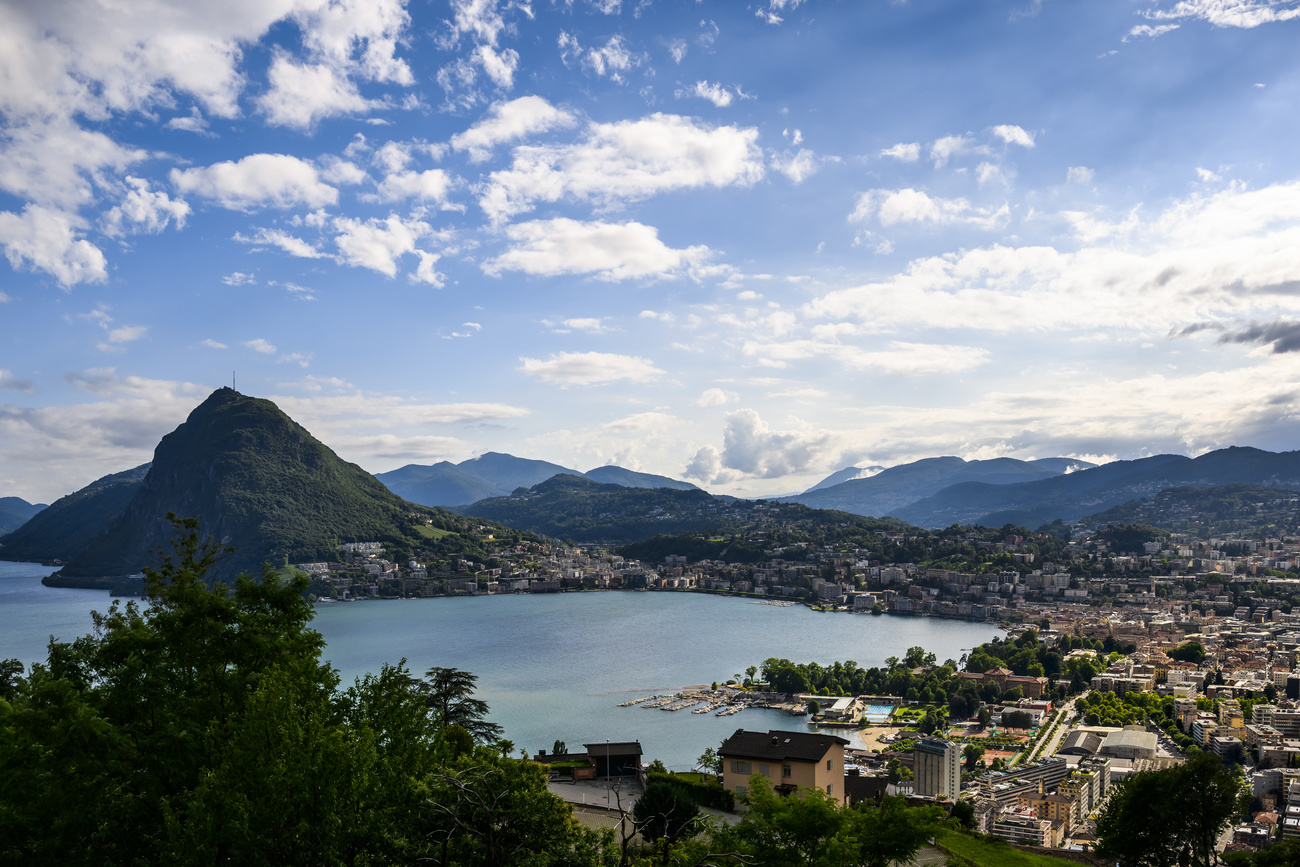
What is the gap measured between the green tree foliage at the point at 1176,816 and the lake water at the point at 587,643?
1488 cm

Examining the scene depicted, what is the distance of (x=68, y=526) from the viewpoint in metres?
105

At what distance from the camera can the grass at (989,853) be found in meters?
10.7

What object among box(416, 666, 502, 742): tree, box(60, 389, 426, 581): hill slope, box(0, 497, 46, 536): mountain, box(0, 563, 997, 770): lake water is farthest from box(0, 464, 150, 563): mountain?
box(416, 666, 502, 742): tree

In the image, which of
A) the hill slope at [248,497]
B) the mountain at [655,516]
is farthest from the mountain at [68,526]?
the mountain at [655,516]

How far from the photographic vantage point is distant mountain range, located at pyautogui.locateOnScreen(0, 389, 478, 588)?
8188 cm

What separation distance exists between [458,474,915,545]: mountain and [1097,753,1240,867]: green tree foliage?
81971 mm

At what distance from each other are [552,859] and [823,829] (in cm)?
337

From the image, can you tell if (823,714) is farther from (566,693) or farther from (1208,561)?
(1208,561)

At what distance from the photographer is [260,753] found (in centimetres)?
559

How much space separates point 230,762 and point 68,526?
12305 cm

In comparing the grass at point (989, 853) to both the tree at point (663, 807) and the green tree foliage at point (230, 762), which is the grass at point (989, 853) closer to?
the tree at point (663, 807)

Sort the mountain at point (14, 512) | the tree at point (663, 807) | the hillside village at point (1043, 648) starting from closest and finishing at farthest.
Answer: the tree at point (663, 807) < the hillside village at point (1043, 648) < the mountain at point (14, 512)

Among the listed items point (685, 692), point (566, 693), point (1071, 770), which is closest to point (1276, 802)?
point (1071, 770)

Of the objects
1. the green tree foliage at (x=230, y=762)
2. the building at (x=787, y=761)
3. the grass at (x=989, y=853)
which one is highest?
the green tree foliage at (x=230, y=762)
